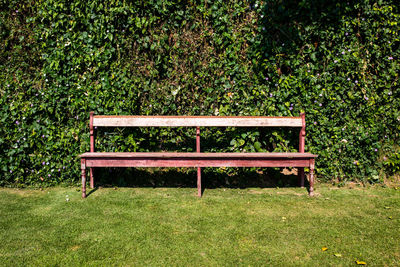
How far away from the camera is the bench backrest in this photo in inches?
166

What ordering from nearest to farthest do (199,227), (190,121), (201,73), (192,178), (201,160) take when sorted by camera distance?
1. (199,227)
2. (201,160)
3. (190,121)
4. (201,73)
5. (192,178)

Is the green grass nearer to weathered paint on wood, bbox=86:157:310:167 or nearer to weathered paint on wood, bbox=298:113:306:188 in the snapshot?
weathered paint on wood, bbox=298:113:306:188

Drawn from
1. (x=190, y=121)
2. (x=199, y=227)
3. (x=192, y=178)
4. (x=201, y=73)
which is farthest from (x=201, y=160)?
(x=201, y=73)

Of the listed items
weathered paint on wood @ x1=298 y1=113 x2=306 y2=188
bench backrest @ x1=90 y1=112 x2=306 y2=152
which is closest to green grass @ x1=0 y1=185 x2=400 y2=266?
weathered paint on wood @ x1=298 y1=113 x2=306 y2=188

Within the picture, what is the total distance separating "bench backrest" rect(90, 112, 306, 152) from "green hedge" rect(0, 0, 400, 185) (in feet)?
0.68

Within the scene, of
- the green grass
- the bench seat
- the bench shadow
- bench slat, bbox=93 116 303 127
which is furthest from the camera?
the bench shadow

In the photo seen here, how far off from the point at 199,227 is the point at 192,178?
156cm

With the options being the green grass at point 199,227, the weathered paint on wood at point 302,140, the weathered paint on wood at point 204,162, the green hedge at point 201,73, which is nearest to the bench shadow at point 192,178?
the weathered paint on wood at point 302,140

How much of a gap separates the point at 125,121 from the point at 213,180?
1544 mm

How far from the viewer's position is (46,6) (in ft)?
14.2

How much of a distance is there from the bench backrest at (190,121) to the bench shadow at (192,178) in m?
0.73

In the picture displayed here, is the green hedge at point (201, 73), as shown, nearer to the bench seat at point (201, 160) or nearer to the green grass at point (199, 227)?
the bench seat at point (201, 160)

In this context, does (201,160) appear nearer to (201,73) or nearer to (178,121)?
(178,121)

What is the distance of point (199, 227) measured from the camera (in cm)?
306
